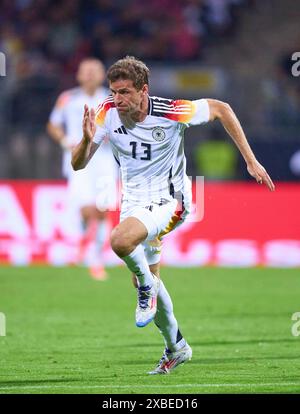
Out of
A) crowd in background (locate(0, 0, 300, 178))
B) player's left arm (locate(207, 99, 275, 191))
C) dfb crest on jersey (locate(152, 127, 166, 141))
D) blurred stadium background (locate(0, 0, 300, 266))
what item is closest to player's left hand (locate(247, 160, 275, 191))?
player's left arm (locate(207, 99, 275, 191))

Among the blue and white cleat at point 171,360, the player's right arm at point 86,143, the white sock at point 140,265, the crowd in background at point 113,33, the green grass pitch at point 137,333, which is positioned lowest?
the green grass pitch at point 137,333

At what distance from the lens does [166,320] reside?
7398 millimetres

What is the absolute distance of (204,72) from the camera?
66.3ft

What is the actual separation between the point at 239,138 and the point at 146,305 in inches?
52.7

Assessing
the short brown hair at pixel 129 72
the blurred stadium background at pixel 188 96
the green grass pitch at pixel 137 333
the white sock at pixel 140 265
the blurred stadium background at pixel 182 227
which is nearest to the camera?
the green grass pitch at pixel 137 333

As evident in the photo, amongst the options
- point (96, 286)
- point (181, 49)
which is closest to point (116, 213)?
point (96, 286)

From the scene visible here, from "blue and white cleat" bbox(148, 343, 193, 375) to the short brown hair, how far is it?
1915mm

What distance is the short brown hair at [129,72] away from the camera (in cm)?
709

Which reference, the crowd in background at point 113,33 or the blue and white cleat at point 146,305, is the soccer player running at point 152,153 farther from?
the crowd in background at point 113,33

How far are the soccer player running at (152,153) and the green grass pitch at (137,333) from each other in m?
0.57

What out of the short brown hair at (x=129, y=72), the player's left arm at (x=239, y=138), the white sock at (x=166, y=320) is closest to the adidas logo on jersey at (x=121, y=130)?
the short brown hair at (x=129, y=72)

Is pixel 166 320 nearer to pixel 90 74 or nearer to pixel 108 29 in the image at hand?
pixel 90 74

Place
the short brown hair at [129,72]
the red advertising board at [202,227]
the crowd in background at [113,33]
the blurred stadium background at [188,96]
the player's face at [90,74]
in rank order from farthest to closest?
the crowd in background at [113,33]
the blurred stadium background at [188,96]
the red advertising board at [202,227]
the player's face at [90,74]
the short brown hair at [129,72]

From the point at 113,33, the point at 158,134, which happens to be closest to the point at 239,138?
the point at 158,134
